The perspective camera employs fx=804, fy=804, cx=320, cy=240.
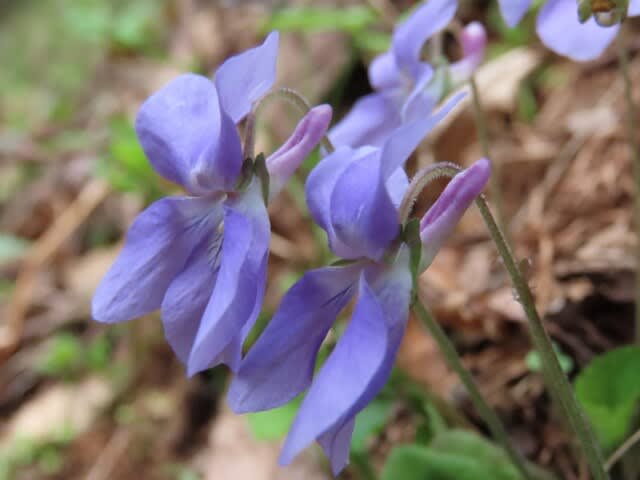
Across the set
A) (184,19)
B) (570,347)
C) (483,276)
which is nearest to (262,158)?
(570,347)

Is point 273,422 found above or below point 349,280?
below

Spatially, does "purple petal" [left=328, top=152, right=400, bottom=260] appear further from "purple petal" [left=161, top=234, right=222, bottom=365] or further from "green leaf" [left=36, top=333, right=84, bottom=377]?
"green leaf" [left=36, top=333, right=84, bottom=377]

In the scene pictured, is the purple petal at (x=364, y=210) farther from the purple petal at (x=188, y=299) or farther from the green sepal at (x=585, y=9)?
the green sepal at (x=585, y=9)

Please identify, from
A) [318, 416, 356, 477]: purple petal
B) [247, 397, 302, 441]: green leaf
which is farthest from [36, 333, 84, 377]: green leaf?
[318, 416, 356, 477]: purple petal

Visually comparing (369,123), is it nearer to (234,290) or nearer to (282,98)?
(282,98)

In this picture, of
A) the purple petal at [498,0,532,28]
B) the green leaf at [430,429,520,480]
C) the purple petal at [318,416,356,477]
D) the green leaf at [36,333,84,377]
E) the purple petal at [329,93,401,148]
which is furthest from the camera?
the green leaf at [36,333,84,377]

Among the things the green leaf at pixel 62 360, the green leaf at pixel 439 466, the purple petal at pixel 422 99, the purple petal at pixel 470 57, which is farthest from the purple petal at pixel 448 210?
the green leaf at pixel 62 360

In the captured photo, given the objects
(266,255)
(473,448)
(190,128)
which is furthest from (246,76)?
(473,448)
